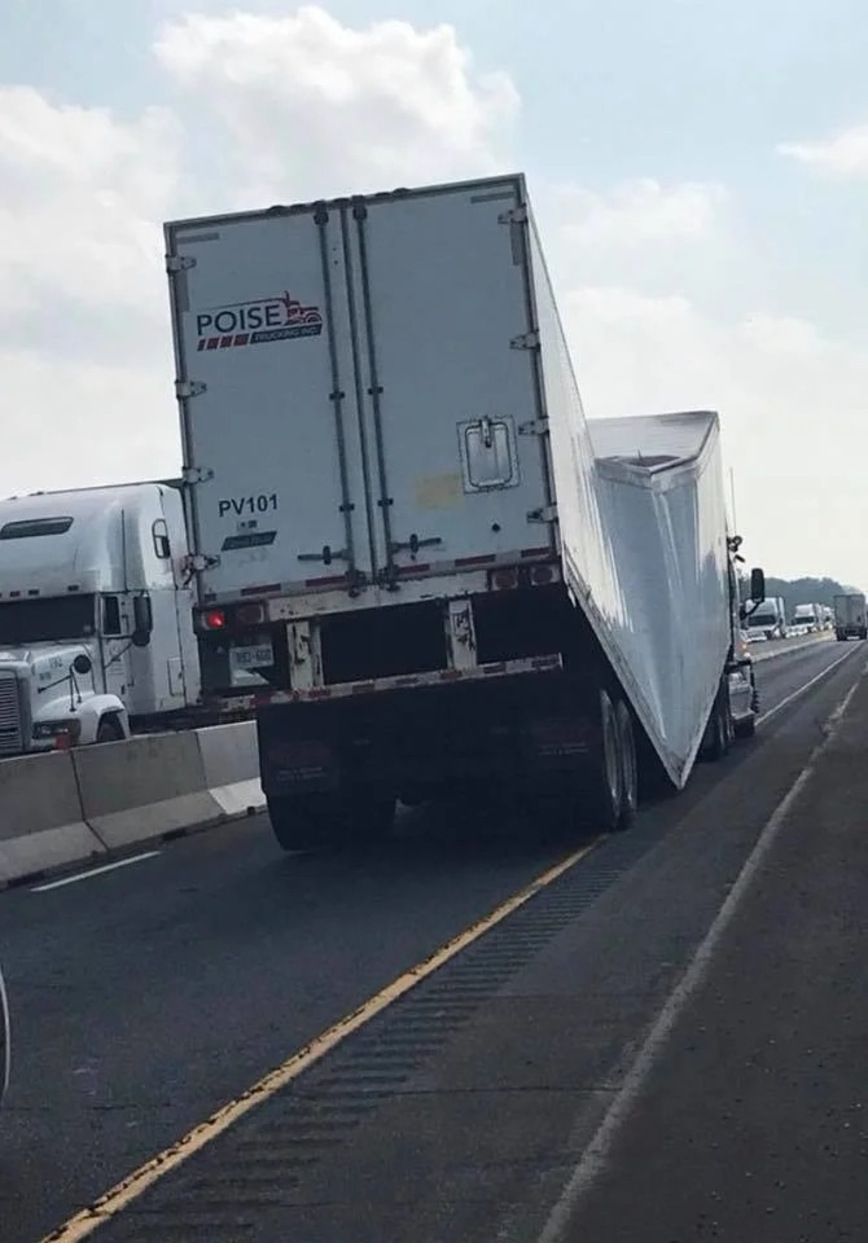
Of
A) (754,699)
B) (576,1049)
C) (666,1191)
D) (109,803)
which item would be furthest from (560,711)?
(754,699)

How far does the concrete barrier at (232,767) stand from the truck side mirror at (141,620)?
13.0 feet

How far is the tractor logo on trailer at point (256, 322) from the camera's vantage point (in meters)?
15.1

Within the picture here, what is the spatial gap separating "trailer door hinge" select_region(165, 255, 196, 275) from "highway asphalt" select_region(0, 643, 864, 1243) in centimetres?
463

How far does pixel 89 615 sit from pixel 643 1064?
18.7m

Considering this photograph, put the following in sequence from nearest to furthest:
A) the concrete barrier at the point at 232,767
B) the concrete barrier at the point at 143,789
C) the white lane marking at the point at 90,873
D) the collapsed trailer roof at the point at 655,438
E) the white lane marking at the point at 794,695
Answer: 1. the white lane marking at the point at 90,873
2. the concrete barrier at the point at 143,789
3. the concrete barrier at the point at 232,767
4. the collapsed trailer roof at the point at 655,438
5. the white lane marking at the point at 794,695

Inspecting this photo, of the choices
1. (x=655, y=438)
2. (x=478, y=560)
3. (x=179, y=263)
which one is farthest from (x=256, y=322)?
(x=655, y=438)

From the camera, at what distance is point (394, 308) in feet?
49.4

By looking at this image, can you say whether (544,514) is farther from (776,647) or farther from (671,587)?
(776,647)

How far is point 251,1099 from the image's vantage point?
7.81m

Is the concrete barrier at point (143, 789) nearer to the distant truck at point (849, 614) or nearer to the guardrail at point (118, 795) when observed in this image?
the guardrail at point (118, 795)

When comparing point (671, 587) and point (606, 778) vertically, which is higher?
point (671, 587)

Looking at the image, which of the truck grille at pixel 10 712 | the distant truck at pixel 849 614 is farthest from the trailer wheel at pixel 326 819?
the distant truck at pixel 849 614

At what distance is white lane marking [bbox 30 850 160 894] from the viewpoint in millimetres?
15656

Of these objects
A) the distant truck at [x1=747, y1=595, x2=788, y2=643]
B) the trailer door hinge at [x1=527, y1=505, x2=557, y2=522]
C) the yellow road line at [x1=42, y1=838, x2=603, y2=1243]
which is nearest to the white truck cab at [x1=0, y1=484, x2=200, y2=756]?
the trailer door hinge at [x1=527, y1=505, x2=557, y2=522]
